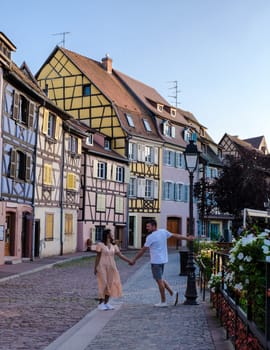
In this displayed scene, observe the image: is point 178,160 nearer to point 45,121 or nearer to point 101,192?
point 101,192

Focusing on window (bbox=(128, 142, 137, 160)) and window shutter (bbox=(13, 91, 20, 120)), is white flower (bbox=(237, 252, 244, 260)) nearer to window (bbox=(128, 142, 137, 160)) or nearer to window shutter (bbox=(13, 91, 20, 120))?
window shutter (bbox=(13, 91, 20, 120))

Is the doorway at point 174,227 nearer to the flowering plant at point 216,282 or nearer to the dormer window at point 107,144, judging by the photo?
the dormer window at point 107,144

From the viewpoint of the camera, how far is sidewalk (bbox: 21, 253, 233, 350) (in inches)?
292

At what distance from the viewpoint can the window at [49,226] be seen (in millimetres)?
29516

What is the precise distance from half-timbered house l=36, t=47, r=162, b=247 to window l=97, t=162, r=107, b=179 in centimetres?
349

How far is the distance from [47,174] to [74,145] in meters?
5.27

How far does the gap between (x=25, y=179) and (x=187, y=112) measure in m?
38.6

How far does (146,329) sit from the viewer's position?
28.4ft

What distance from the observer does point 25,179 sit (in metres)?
25.9

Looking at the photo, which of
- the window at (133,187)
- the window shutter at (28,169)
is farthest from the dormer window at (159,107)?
the window shutter at (28,169)

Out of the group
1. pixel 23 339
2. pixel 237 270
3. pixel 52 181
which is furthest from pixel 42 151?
pixel 237 270

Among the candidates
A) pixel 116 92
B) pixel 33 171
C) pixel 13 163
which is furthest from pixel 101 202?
pixel 13 163

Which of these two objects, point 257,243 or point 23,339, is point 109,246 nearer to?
point 23,339

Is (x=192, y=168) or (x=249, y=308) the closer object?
(x=249, y=308)
